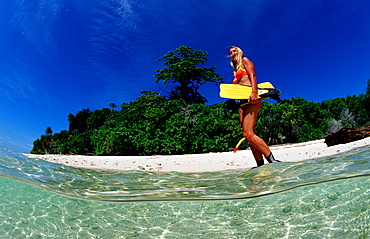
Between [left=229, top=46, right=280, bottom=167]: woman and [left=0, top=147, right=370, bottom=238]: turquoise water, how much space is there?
1.08 ft

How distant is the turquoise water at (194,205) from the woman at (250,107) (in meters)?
0.33

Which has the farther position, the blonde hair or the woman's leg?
the blonde hair

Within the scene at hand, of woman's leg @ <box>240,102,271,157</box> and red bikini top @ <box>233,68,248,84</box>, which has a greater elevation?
red bikini top @ <box>233,68,248,84</box>

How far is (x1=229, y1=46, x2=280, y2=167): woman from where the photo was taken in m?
4.21

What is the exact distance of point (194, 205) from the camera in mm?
3955

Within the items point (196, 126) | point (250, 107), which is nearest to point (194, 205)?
point (250, 107)

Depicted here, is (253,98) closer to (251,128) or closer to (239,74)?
(251,128)

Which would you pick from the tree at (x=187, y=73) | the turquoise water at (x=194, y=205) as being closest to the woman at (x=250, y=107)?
the turquoise water at (x=194, y=205)

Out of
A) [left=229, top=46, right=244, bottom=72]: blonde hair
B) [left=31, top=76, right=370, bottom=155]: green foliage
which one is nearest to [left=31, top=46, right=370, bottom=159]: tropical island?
[left=31, top=76, right=370, bottom=155]: green foliage

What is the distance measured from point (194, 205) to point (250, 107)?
1.94 metres

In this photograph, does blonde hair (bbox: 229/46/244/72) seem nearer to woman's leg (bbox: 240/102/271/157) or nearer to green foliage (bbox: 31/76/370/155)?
woman's leg (bbox: 240/102/271/157)

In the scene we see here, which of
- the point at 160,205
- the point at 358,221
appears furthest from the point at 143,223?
the point at 358,221

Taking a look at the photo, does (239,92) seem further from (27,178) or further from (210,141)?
(210,141)

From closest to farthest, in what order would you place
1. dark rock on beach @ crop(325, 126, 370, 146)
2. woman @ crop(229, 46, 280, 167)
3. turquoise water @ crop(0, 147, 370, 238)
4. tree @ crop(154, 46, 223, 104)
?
turquoise water @ crop(0, 147, 370, 238), woman @ crop(229, 46, 280, 167), dark rock on beach @ crop(325, 126, 370, 146), tree @ crop(154, 46, 223, 104)
